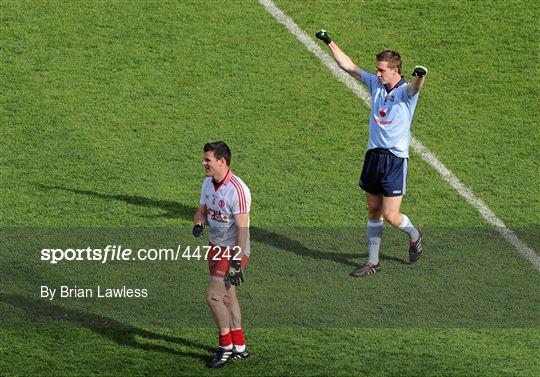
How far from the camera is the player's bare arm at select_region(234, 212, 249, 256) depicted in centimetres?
1337

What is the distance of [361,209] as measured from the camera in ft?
56.8

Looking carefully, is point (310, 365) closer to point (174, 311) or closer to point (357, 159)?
point (174, 311)

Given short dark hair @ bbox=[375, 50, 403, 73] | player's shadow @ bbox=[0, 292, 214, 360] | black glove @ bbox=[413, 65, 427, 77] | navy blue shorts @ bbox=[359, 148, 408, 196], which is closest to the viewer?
player's shadow @ bbox=[0, 292, 214, 360]

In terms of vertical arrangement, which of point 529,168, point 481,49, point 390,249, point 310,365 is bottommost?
point 310,365

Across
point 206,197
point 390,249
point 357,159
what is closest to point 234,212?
point 206,197

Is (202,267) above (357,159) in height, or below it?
below

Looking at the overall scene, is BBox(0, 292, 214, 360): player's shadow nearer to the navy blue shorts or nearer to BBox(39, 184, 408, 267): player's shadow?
Answer: BBox(39, 184, 408, 267): player's shadow

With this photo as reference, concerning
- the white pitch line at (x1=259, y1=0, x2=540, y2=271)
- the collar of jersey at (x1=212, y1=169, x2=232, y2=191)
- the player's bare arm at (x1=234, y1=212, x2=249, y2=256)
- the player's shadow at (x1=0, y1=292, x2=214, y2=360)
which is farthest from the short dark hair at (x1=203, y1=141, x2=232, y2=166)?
the white pitch line at (x1=259, y1=0, x2=540, y2=271)

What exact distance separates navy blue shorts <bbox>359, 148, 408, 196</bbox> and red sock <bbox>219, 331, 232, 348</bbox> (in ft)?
9.90

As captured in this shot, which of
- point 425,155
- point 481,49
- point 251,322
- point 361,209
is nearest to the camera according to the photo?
point 251,322

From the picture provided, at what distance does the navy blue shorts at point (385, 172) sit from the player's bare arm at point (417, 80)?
2.72 ft

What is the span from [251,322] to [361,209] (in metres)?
3.11

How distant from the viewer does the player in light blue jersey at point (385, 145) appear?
50.7 ft

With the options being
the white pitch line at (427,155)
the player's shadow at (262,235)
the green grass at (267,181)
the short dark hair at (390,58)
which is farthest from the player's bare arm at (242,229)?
the white pitch line at (427,155)
